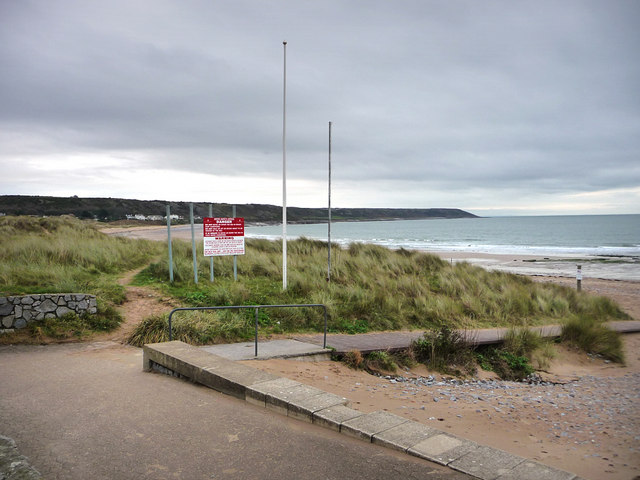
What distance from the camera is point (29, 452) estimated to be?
4.29 meters

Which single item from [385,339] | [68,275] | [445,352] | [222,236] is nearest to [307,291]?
[222,236]

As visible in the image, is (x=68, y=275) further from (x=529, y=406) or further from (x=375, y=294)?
(x=529, y=406)

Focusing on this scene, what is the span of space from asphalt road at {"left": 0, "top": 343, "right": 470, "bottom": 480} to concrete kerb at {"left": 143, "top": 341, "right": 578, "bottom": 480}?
4.1 inches

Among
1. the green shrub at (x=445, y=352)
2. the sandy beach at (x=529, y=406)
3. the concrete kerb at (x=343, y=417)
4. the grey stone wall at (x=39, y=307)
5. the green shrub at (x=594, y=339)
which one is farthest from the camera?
the green shrub at (x=594, y=339)

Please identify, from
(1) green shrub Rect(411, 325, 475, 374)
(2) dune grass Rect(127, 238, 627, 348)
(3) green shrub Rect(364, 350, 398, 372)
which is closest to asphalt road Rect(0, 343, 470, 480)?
(2) dune grass Rect(127, 238, 627, 348)

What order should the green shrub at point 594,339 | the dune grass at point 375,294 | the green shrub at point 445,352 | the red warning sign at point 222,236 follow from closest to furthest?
the green shrub at point 445,352 → the green shrub at point 594,339 → the dune grass at point 375,294 → the red warning sign at point 222,236

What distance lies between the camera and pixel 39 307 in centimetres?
954

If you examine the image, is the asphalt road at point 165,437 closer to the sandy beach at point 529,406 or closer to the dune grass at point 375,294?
the sandy beach at point 529,406

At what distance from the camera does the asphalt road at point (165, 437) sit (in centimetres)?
401

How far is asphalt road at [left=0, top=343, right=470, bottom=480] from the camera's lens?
4.01 metres

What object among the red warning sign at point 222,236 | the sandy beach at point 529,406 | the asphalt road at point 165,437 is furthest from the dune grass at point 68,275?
the sandy beach at point 529,406

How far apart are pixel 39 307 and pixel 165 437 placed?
635cm

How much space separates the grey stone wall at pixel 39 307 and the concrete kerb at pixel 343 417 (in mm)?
3632

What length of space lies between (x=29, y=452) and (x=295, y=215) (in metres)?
167
